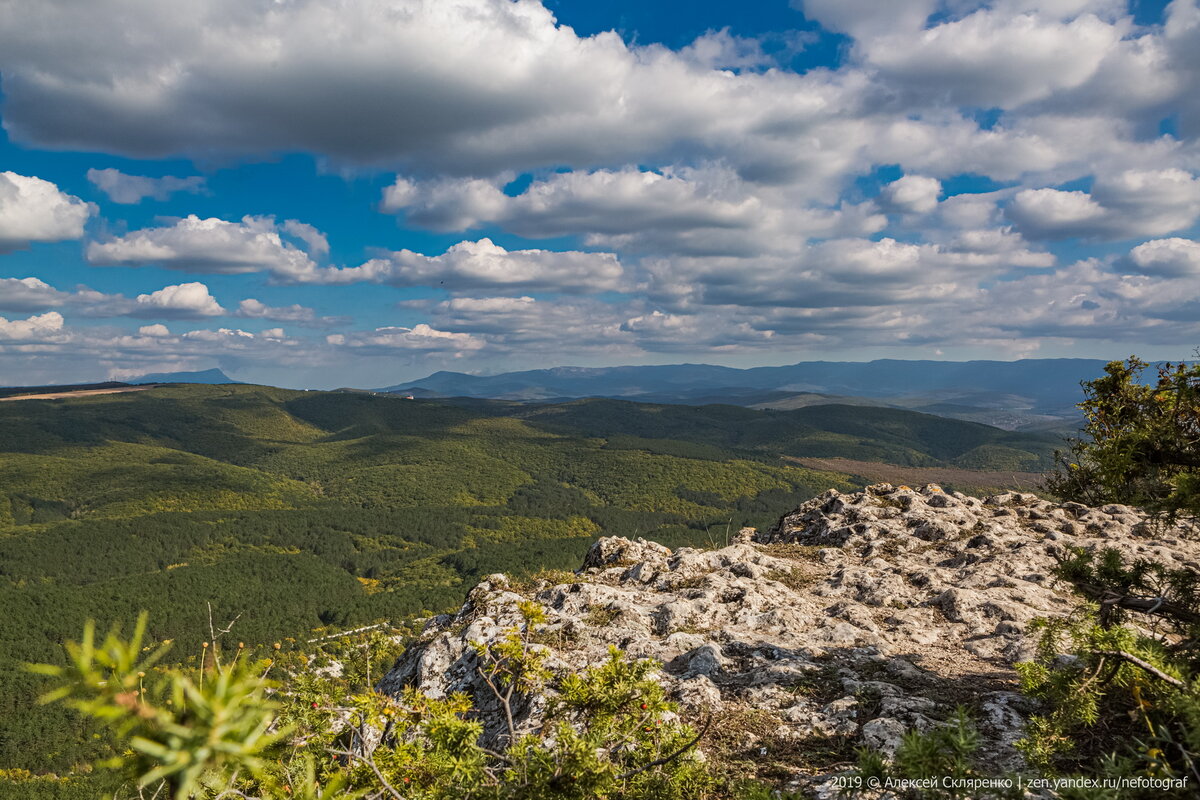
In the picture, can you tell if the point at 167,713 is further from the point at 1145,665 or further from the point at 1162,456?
the point at 1162,456

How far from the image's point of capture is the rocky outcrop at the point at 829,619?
10.4 metres

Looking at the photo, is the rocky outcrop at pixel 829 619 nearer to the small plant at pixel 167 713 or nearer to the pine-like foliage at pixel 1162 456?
the pine-like foliage at pixel 1162 456

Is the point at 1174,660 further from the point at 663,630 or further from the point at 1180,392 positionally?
the point at 663,630

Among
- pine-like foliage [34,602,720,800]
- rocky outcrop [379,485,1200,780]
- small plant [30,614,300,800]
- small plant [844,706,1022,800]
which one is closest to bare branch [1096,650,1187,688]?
small plant [844,706,1022,800]

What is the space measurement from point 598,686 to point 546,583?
11.1 meters

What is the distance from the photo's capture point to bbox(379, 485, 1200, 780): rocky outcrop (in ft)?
34.2

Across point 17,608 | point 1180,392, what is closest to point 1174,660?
point 1180,392

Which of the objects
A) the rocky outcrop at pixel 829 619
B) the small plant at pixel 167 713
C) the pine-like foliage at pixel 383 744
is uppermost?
the small plant at pixel 167 713

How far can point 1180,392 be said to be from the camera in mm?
8938

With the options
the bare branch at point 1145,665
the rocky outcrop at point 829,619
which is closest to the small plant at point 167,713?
the rocky outcrop at point 829,619

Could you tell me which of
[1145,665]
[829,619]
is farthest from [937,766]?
[829,619]

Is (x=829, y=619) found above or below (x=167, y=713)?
below

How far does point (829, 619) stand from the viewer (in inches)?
591

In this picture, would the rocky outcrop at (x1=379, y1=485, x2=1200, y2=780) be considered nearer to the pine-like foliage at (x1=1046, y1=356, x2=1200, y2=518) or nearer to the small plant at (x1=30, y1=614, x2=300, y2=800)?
the pine-like foliage at (x1=1046, y1=356, x2=1200, y2=518)
